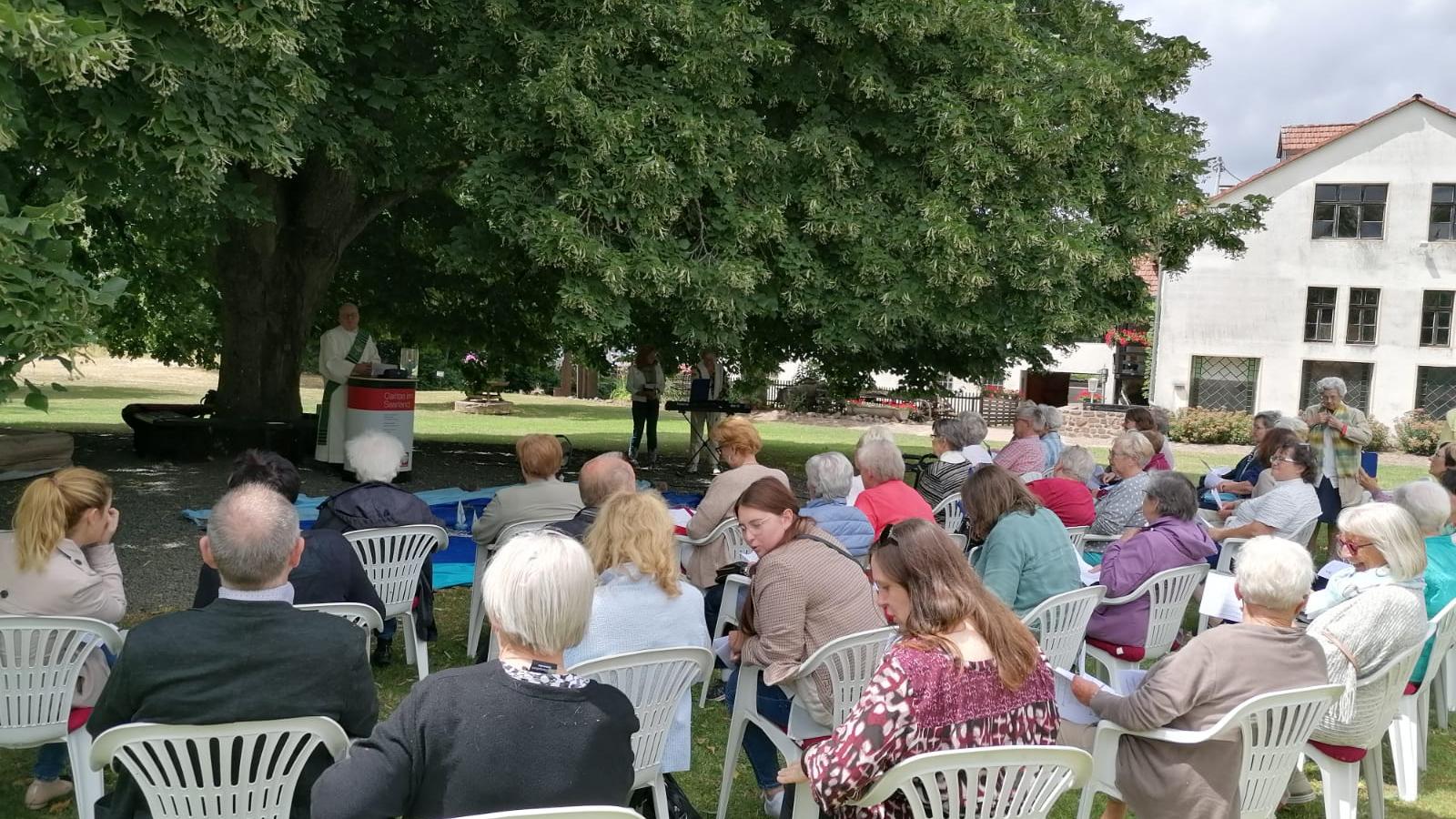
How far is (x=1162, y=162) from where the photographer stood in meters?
11.2

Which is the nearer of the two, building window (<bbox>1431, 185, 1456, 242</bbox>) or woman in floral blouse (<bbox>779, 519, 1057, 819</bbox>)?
woman in floral blouse (<bbox>779, 519, 1057, 819</bbox>)

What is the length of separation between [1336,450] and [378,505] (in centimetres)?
734

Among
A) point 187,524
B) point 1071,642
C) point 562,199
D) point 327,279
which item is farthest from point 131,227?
point 1071,642

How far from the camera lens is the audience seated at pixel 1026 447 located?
28.2 feet

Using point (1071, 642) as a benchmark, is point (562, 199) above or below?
above

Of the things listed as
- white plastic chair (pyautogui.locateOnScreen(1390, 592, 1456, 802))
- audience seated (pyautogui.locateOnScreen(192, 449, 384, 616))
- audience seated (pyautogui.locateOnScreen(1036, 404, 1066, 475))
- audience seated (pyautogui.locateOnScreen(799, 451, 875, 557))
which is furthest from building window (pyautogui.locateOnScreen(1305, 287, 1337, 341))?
audience seated (pyautogui.locateOnScreen(192, 449, 384, 616))

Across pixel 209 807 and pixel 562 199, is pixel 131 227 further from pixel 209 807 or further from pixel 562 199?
pixel 209 807

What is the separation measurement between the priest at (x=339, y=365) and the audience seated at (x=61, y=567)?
8.33m

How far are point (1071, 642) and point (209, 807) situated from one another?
3.34 meters

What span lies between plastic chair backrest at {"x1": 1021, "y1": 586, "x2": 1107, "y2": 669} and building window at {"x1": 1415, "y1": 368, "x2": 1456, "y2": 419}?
31.4 m

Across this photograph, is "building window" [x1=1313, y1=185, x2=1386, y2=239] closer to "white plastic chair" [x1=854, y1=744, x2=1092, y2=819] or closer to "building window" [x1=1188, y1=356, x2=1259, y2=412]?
"building window" [x1=1188, y1=356, x2=1259, y2=412]

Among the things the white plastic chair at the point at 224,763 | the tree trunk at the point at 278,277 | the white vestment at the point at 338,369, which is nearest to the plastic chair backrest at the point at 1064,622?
the white plastic chair at the point at 224,763

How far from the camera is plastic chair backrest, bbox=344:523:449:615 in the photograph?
5.21 meters

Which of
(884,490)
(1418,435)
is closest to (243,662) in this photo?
(884,490)
